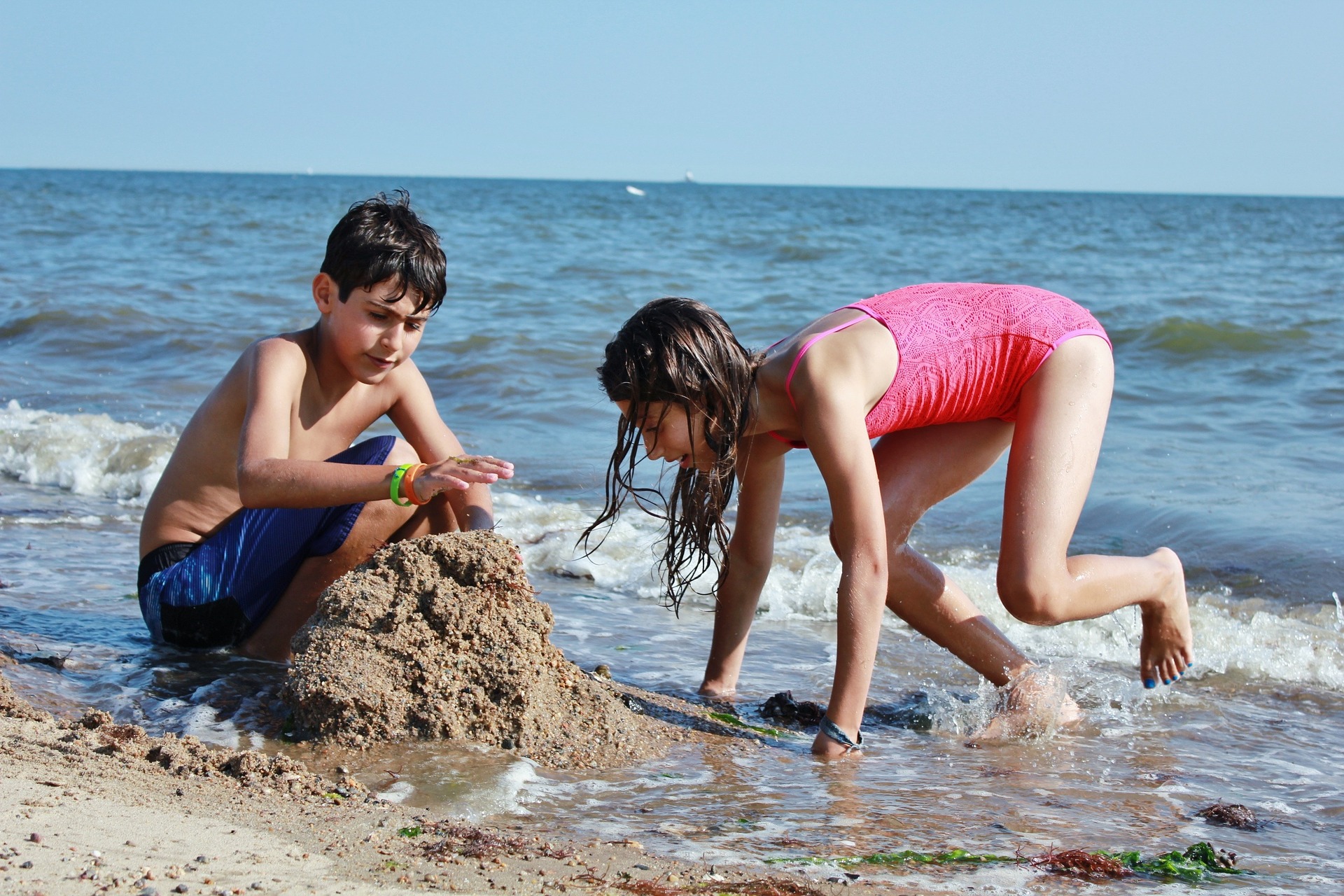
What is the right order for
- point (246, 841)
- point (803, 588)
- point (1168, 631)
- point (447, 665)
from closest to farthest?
1. point (246, 841)
2. point (447, 665)
3. point (1168, 631)
4. point (803, 588)

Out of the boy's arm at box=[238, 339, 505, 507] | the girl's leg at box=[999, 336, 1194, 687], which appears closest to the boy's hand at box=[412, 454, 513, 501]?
the boy's arm at box=[238, 339, 505, 507]

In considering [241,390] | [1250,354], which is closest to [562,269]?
[1250,354]

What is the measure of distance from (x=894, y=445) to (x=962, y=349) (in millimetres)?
386

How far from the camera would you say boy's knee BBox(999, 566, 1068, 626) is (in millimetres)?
2975

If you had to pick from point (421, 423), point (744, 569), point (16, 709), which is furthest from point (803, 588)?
point (16, 709)

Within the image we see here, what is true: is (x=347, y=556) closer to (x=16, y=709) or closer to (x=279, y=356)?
(x=279, y=356)

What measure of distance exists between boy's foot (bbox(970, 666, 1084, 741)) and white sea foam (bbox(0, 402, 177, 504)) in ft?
13.3

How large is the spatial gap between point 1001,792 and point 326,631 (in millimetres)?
1586

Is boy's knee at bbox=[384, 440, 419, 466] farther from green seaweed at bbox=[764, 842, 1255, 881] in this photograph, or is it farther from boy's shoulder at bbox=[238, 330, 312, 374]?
green seaweed at bbox=[764, 842, 1255, 881]

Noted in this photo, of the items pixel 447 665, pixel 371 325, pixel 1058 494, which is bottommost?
pixel 447 665

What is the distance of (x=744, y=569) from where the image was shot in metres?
3.32

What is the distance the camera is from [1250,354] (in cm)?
1041

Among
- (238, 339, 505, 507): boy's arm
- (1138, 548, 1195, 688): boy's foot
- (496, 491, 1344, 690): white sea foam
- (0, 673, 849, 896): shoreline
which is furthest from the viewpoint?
(496, 491, 1344, 690): white sea foam

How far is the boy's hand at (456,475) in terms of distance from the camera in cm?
273
